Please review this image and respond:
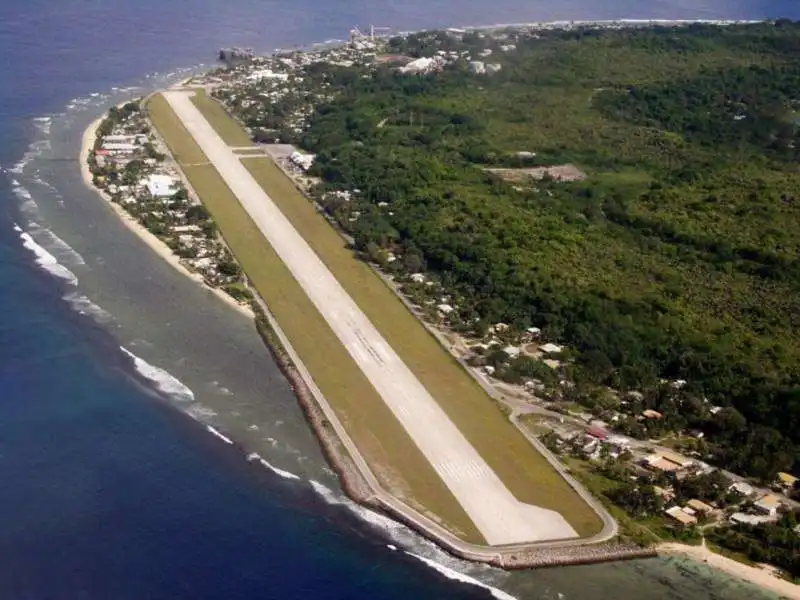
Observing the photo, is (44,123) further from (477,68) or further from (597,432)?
(597,432)

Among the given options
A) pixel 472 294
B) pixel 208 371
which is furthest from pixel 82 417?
pixel 472 294

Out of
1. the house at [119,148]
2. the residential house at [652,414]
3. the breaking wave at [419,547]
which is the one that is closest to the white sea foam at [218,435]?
the breaking wave at [419,547]

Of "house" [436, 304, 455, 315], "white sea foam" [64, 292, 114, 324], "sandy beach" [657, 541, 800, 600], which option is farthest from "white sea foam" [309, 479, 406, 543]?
"white sea foam" [64, 292, 114, 324]

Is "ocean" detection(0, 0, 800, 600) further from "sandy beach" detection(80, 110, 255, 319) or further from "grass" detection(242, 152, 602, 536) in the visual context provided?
"grass" detection(242, 152, 602, 536)

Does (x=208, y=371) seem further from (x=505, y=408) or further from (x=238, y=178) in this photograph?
(x=238, y=178)

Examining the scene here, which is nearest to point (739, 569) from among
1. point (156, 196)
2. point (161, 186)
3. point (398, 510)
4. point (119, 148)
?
point (398, 510)

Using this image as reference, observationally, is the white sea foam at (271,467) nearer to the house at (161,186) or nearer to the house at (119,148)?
the house at (161,186)

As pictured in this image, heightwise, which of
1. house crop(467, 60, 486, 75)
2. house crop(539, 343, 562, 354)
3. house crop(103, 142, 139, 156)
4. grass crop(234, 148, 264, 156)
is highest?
house crop(467, 60, 486, 75)
